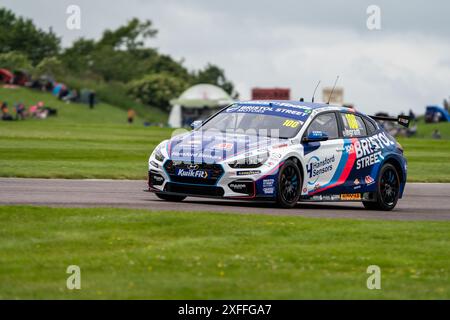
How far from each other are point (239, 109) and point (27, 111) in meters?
47.3

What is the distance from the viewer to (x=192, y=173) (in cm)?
1585

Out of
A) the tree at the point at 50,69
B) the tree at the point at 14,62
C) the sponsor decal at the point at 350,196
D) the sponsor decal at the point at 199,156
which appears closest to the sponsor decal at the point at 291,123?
the sponsor decal at the point at 350,196

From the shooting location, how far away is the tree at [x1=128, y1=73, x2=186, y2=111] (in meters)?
96.8

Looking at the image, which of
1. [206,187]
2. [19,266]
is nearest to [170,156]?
[206,187]

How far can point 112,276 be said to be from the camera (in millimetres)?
9867

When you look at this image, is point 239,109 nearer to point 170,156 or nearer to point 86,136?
point 170,156

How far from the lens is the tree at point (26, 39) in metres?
101

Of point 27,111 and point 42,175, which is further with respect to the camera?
point 27,111

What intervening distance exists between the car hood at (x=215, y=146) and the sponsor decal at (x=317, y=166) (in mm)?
603

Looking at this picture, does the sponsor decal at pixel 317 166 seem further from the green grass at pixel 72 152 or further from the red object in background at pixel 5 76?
the red object in background at pixel 5 76

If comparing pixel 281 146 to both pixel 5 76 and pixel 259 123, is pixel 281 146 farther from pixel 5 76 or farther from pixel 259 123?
pixel 5 76

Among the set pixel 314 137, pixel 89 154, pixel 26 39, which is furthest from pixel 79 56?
pixel 314 137

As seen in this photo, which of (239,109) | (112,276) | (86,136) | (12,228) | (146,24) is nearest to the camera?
(112,276)

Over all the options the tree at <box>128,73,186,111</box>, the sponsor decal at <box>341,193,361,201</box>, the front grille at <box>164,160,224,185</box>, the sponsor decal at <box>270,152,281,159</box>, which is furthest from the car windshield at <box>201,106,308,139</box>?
the tree at <box>128,73,186,111</box>
